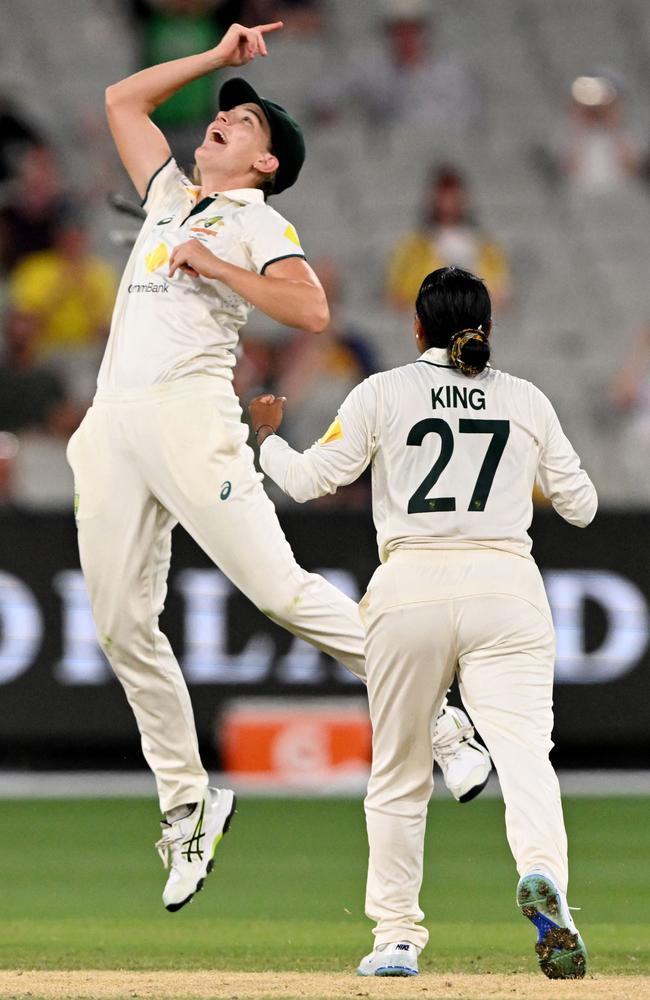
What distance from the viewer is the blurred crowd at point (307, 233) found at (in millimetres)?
12789

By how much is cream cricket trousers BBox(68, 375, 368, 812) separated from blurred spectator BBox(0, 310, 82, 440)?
6211 mm

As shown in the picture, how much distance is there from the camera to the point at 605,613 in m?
11.5

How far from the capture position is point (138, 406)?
6.06 meters

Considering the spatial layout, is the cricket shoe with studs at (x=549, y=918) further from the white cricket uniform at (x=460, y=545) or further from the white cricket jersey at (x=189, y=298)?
the white cricket jersey at (x=189, y=298)

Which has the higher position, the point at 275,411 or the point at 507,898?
the point at 275,411

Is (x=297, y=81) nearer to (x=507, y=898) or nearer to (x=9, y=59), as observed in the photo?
(x=9, y=59)

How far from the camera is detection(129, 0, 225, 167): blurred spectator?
15.4m

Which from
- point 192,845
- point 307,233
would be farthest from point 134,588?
point 307,233

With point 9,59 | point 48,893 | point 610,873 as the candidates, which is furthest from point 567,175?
point 48,893

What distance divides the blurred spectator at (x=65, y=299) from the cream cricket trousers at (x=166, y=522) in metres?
7.58

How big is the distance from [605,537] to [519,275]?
14.4 feet

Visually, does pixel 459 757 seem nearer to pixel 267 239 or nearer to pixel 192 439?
pixel 192 439

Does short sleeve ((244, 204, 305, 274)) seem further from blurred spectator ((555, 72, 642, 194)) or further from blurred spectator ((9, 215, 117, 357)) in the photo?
blurred spectator ((555, 72, 642, 194))

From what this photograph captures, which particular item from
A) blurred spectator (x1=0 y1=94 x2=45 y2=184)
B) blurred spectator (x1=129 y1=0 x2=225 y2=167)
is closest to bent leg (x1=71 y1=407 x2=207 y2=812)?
blurred spectator (x1=0 y1=94 x2=45 y2=184)
